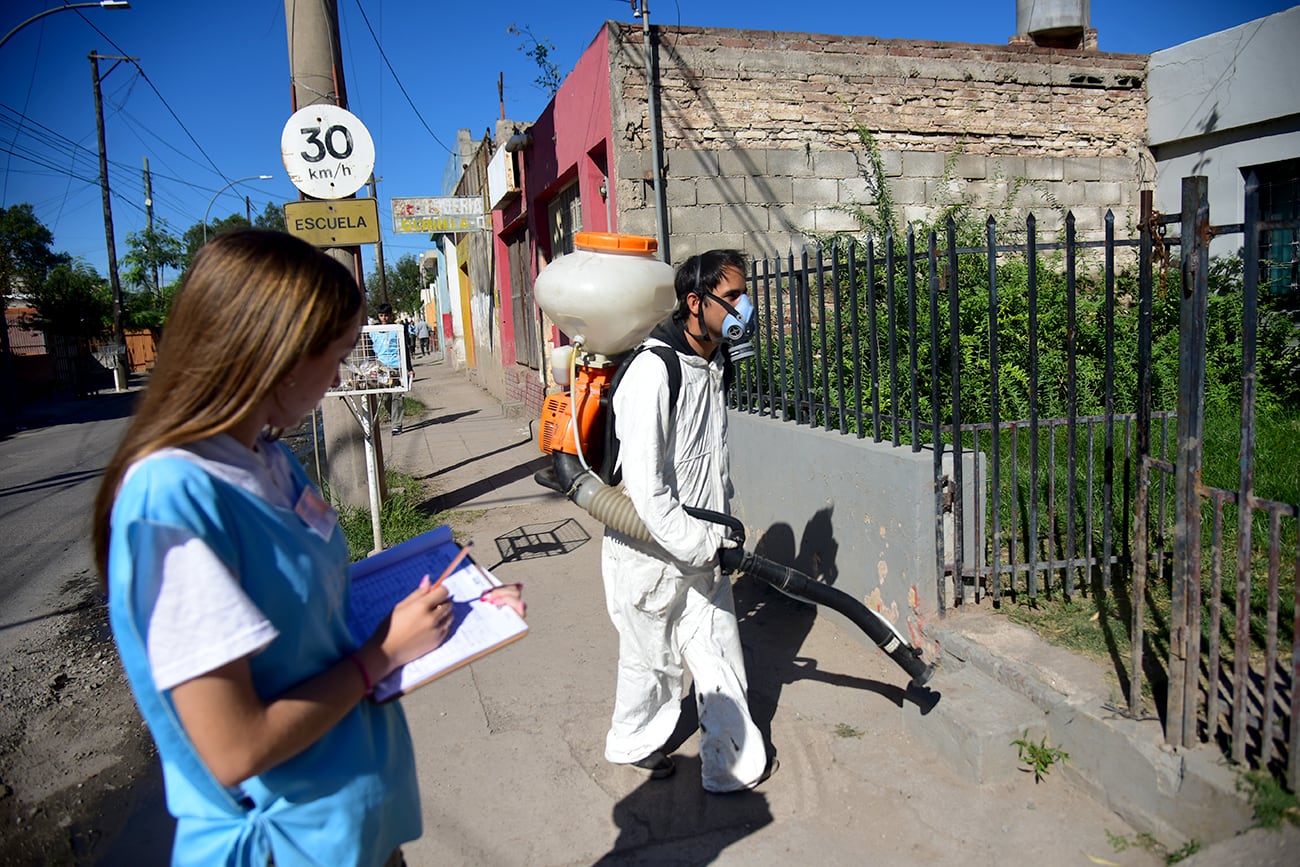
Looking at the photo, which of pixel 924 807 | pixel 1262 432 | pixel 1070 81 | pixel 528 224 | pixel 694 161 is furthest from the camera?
pixel 528 224

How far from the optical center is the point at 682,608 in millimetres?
3094

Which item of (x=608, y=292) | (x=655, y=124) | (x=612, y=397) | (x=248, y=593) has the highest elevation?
(x=655, y=124)

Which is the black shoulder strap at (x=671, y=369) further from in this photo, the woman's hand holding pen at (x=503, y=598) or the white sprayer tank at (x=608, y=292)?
the woman's hand holding pen at (x=503, y=598)

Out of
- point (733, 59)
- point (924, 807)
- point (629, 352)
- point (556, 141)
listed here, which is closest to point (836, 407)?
point (629, 352)

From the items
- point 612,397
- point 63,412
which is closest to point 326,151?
point 612,397

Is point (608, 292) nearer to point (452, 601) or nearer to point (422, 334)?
point (452, 601)

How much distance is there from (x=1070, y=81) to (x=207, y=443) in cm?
975

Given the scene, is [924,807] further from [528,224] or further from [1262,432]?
[528,224]

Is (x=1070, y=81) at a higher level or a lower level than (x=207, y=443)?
higher

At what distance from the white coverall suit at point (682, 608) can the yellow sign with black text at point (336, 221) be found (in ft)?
13.1

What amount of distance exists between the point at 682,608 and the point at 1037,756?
133 cm

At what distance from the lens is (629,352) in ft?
10.3

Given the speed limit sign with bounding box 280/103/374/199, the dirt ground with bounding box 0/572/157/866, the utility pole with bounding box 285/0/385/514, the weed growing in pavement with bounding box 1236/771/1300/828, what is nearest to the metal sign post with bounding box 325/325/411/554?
the utility pole with bounding box 285/0/385/514

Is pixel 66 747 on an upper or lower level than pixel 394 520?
→ lower
